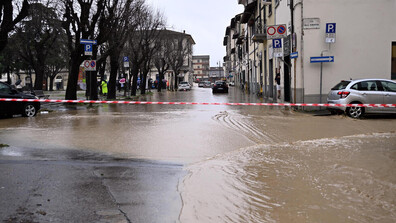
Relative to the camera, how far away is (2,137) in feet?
33.2

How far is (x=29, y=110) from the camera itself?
16.1 m

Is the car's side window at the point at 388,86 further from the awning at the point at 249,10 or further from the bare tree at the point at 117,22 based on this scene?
the awning at the point at 249,10

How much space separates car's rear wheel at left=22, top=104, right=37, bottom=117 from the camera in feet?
52.3

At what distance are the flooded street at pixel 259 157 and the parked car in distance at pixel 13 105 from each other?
2.28 m

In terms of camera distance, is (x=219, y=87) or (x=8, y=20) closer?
(x=8, y=20)

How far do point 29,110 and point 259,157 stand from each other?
38.0ft

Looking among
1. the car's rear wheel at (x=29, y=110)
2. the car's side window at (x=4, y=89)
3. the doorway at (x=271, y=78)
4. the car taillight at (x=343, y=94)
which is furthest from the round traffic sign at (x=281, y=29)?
the car's side window at (x=4, y=89)

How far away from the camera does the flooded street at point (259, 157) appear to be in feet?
15.3

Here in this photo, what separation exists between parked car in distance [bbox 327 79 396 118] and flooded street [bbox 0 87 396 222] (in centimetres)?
68

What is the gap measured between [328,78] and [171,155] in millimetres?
12362

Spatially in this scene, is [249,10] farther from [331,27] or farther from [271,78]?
[331,27]

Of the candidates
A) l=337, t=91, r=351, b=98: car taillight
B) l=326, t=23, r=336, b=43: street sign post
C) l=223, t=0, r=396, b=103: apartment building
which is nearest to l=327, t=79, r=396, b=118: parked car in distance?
l=337, t=91, r=351, b=98: car taillight

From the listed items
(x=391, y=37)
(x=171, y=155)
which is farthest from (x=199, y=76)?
(x=171, y=155)

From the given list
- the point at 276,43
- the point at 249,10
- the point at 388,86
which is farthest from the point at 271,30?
the point at 249,10
